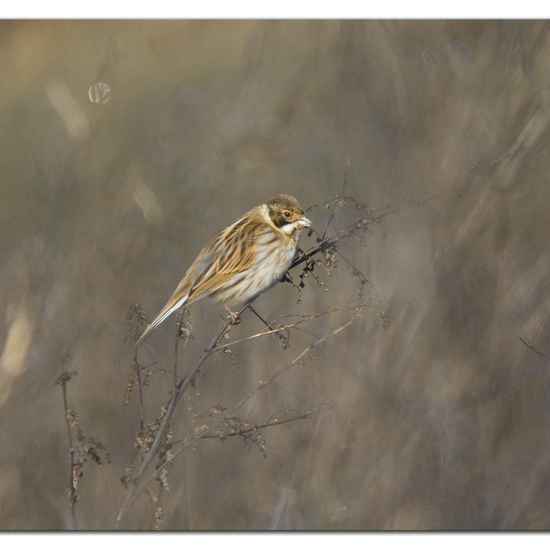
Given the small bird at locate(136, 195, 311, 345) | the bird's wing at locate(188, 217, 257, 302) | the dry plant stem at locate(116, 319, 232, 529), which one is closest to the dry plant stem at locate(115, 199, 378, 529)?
the dry plant stem at locate(116, 319, 232, 529)

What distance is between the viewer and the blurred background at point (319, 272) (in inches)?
106

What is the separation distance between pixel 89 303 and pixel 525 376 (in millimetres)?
2142

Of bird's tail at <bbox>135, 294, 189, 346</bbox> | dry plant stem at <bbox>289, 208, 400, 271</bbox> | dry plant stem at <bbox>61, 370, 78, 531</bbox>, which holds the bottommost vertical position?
dry plant stem at <bbox>61, 370, 78, 531</bbox>

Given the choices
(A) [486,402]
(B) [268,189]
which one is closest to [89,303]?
(B) [268,189]

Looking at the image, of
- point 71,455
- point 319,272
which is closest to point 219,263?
point 319,272

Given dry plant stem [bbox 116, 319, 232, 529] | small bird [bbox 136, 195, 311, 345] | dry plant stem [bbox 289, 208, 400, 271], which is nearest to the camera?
dry plant stem [bbox 116, 319, 232, 529]

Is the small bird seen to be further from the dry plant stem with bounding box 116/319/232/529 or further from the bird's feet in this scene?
the dry plant stem with bounding box 116/319/232/529

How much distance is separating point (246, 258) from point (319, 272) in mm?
389

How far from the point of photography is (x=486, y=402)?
279 centimetres

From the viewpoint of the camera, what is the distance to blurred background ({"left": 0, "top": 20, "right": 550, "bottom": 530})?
269 centimetres

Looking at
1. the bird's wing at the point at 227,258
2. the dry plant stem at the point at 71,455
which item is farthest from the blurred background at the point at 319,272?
the bird's wing at the point at 227,258

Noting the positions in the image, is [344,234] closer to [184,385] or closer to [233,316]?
[233,316]

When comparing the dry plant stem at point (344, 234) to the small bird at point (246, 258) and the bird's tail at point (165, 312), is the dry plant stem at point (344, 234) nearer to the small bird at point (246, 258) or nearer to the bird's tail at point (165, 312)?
the small bird at point (246, 258)

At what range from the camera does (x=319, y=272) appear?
2584 millimetres
